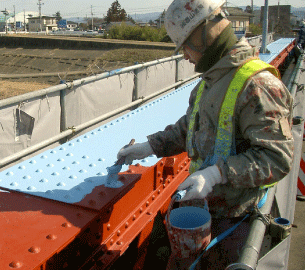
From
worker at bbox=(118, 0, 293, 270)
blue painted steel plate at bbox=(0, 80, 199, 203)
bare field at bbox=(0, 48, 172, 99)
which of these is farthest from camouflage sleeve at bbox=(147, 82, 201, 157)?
bare field at bbox=(0, 48, 172, 99)

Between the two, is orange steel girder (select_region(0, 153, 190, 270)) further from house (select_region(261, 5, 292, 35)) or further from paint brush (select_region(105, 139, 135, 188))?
house (select_region(261, 5, 292, 35))

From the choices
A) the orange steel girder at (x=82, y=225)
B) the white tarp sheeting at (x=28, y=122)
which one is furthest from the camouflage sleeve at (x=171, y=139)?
the white tarp sheeting at (x=28, y=122)

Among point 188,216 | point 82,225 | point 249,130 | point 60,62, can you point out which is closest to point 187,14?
point 249,130

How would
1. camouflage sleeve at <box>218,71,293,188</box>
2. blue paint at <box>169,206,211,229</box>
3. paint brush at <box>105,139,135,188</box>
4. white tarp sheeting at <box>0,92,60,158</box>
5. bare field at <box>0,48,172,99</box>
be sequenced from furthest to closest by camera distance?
bare field at <box>0,48,172,99</box> → white tarp sheeting at <box>0,92,60,158</box> → paint brush at <box>105,139,135,188</box> → blue paint at <box>169,206,211,229</box> → camouflage sleeve at <box>218,71,293,188</box>

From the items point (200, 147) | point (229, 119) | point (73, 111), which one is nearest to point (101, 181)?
point (200, 147)

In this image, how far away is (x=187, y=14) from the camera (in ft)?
7.04

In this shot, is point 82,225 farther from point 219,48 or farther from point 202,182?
point 219,48

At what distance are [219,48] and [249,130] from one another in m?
0.50

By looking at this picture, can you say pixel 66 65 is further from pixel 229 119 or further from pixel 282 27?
pixel 282 27

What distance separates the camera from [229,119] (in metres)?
2.03

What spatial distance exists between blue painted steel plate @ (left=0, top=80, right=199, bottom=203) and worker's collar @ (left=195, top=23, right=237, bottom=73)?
1201mm

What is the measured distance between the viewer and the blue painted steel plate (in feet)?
8.87

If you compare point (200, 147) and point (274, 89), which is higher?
point (274, 89)

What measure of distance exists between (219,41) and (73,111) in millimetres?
4272
